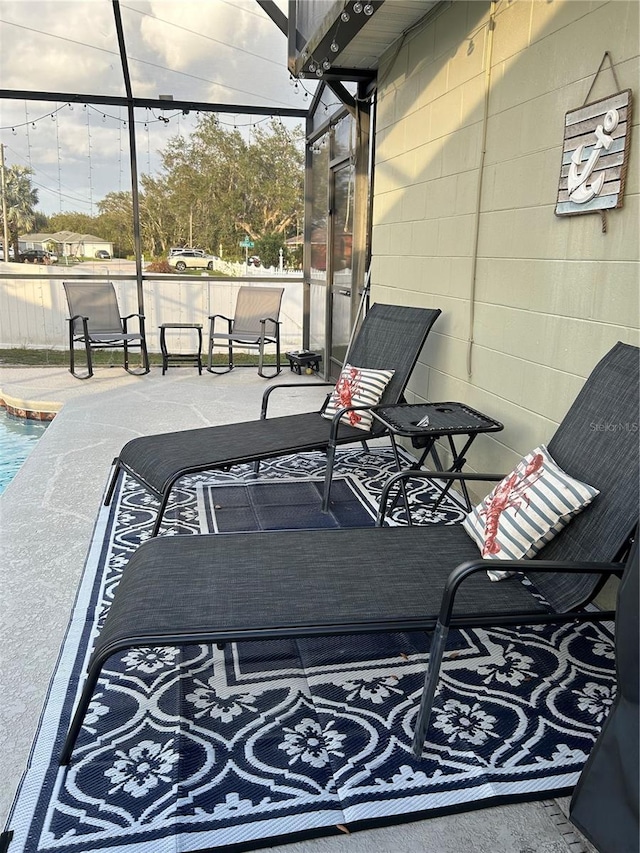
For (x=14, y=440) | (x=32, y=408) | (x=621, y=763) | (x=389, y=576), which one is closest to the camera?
(x=621, y=763)

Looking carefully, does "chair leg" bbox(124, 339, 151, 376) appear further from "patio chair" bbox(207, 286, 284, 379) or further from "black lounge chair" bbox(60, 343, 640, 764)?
"black lounge chair" bbox(60, 343, 640, 764)

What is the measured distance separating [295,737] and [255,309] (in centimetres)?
602

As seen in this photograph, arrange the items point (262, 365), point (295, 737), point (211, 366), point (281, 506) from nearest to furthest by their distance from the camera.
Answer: point (295, 737), point (281, 506), point (262, 365), point (211, 366)

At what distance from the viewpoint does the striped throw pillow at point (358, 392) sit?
3765mm

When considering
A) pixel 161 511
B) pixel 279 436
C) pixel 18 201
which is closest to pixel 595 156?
pixel 279 436

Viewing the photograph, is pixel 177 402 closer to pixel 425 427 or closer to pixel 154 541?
pixel 425 427

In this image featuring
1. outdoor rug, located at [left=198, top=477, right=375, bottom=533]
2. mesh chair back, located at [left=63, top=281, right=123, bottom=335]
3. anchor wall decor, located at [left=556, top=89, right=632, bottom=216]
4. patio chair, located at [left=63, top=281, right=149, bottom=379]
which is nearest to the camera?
anchor wall decor, located at [left=556, top=89, right=632, bottom=216]

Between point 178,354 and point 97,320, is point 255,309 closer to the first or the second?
point 178,354

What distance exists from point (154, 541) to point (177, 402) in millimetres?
3752

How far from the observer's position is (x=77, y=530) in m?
3.15

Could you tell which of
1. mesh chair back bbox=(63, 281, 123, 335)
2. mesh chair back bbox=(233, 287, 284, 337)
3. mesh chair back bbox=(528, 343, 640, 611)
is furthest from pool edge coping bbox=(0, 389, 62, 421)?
mesh chair back bbox=(528, 343, 640, 611)

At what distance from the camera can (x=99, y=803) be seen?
63.2 inches

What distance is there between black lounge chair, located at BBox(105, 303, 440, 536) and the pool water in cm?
143

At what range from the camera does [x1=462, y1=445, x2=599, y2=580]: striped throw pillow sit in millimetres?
2018
